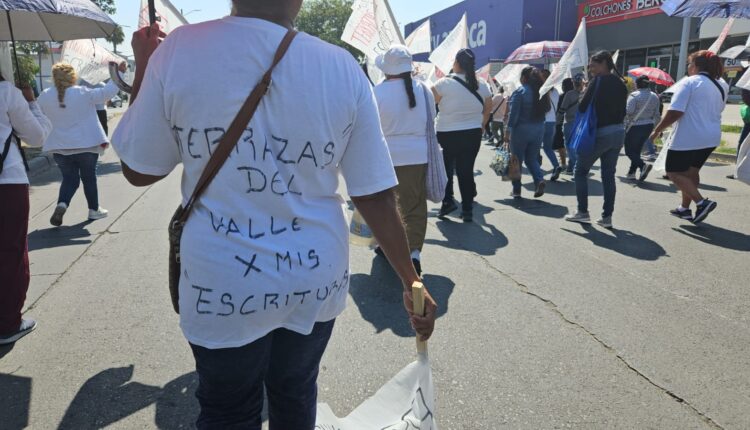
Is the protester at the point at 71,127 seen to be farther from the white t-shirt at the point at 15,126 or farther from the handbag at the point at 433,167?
the handbag at the point at 433,167

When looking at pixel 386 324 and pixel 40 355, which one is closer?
pixel 40 355

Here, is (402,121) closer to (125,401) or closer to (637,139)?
(125,401)

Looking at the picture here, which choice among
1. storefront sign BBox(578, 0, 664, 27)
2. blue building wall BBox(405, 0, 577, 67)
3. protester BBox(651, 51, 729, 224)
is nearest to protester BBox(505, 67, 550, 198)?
protester BBox(651, 51, 729, 224)

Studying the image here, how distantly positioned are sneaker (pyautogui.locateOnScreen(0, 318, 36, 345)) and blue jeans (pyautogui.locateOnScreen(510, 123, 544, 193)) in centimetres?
588

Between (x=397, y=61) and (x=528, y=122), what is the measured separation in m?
3.72

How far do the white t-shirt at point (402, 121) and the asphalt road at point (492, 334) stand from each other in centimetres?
105

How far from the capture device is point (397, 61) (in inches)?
169

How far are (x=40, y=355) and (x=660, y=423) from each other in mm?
3495

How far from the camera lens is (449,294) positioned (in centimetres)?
429

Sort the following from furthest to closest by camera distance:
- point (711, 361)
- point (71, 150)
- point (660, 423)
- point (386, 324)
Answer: point (71, 150), point (386, 324), point (711, 361), point (660, 423)

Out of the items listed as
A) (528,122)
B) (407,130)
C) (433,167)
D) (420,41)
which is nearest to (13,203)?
(407,130)

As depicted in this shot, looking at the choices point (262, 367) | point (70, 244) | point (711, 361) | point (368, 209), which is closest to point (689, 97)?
point (711, 361)

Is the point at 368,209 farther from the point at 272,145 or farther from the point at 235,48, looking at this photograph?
the point at 235,48

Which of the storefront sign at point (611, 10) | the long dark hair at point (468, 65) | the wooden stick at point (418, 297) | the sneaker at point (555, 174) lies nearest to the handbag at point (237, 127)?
the wooden stick at point (418, 297)
